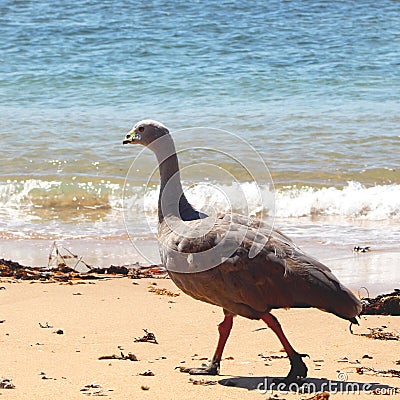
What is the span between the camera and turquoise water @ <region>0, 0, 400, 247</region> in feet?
40.2

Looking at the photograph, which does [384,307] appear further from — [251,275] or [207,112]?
[207,112]

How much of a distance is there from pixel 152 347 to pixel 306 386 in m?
1.29

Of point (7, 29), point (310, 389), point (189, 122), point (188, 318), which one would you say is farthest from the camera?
point (7, 29)

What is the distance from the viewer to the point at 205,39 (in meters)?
21.8

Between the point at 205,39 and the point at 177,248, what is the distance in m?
17.1

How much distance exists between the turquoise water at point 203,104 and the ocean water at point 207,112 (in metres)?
0.04

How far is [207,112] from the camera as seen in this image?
17047mm

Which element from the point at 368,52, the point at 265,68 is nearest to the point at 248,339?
the point at 265,68

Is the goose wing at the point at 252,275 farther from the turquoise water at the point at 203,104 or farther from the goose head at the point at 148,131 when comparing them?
the turquoise water at the point at 203,104

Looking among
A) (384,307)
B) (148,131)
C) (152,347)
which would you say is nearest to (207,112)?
(384,307)

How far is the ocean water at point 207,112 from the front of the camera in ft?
39.5

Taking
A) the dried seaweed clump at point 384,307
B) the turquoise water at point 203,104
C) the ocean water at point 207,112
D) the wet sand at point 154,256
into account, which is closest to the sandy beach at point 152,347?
the dried seaweed clump at point 384,307

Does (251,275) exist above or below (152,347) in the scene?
above

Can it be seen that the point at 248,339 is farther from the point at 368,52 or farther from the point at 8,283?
the point at 368,52
